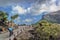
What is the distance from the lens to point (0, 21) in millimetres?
4406

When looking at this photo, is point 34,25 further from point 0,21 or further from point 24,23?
point 0,21

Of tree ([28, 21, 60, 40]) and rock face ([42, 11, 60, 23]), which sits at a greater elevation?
rock face ([42, 11, 60, 23])

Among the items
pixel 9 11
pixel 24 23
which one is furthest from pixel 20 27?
pixel 9 11

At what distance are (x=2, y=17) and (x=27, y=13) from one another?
60cm

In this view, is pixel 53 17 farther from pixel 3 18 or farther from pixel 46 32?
pixel 3 18

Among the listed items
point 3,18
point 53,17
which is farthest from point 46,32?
point 3,18

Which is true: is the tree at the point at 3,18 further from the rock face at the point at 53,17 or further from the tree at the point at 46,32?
the rock face at the point at 53,17

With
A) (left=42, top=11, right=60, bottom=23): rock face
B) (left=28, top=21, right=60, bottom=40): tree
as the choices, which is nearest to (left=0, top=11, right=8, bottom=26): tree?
(left=28, top=21, right=60, bottom=40): tree

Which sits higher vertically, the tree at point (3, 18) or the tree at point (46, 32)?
the tree at point (3, 18)

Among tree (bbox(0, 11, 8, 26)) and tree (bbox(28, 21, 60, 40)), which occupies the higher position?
tree (bbox(0, 11, 8, 26))

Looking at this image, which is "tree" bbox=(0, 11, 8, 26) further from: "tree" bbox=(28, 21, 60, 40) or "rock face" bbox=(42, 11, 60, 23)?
"rock face" bbox=(42, 11, 60, 23)

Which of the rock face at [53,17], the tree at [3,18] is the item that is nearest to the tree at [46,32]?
the rock face at [53,17]

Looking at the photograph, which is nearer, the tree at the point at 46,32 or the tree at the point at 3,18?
the tree at the point at 46,32

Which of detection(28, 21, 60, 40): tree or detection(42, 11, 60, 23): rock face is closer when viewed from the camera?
detection(28, 21, 60, 40): tree
